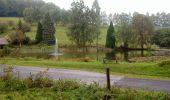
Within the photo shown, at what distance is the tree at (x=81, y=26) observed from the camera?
9169 centimetres

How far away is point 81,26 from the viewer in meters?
92.1

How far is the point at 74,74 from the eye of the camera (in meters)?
30.8

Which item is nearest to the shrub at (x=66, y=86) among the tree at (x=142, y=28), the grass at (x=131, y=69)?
the grass at (x=131, y=69)

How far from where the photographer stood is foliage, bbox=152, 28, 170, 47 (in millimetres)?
95500

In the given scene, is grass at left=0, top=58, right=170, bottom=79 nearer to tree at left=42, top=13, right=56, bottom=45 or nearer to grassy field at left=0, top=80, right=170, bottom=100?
grassy field at left=0, top=80, right=170, bottom=100

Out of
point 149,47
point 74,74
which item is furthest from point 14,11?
point 74,74

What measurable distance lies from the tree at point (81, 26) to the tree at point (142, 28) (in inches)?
428

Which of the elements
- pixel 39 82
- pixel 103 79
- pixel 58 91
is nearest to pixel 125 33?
pixel 103 79

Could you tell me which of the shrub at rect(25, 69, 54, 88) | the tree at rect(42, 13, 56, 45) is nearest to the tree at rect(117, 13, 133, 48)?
the tree at rect(42, 13, 56, 45)

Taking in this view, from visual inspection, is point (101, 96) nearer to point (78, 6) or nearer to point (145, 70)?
point (145, 70)

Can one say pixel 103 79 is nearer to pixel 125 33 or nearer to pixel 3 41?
pixel 3 41

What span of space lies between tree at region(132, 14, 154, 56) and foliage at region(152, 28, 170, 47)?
16.8 feet

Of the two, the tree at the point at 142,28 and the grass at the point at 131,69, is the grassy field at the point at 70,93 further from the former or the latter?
the tree at the point at 142,28

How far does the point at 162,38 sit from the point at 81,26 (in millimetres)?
22010
